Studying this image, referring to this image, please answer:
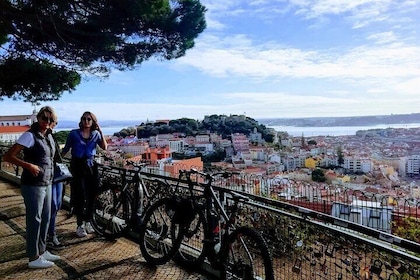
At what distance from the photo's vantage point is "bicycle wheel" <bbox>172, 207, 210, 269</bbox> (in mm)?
3670

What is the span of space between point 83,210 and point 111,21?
4.59 m

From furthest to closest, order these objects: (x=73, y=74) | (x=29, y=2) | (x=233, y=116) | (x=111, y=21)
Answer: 1. (x=233, y=116)
2. (x=73, y=74)
3. (x=111, y=21)
4. (x=29, y=2)

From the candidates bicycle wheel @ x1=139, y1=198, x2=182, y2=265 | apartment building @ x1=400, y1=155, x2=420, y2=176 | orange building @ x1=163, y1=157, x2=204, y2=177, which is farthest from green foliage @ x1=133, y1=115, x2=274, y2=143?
bicycle wheel @ x1=139, y1=198, x2=182, y2=265

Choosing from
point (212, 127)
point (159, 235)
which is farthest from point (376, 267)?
point (212, 127)

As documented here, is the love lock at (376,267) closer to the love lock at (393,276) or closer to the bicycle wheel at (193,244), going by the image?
the love lock at (393,276)

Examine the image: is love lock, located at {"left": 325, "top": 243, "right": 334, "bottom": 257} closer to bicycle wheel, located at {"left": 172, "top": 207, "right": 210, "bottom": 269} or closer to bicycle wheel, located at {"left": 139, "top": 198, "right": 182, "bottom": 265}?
bicycle wheel, located at {"left": 172, "top": 207, "right": 210, "bottom": 269}

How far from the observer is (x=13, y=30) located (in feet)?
25.6

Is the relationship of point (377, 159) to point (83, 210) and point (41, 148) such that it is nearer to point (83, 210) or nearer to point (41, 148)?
point (83, 210)

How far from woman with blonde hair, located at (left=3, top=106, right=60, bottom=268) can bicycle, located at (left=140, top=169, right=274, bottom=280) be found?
1043mm

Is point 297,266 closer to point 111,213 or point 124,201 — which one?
point 124,201

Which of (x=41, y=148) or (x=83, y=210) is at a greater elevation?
(x=41, y=148)

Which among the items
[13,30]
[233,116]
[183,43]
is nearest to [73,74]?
[13,30]

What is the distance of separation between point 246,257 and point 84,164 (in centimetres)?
260

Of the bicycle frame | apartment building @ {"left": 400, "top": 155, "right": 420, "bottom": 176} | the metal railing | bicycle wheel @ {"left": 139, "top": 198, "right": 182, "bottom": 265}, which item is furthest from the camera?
apartment building @ {"left": 400, "top": 155, "right": 420, "bottom": 176}
